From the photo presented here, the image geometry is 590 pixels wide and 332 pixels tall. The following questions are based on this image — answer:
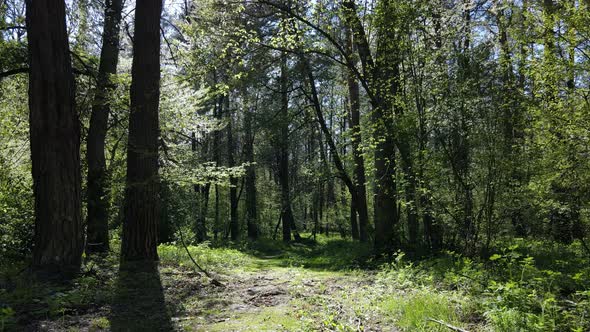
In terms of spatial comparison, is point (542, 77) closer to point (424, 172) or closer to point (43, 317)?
point (424, 172)

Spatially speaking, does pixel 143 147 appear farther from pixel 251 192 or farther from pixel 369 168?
pixel 251 192

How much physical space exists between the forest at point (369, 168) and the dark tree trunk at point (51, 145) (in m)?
0.02

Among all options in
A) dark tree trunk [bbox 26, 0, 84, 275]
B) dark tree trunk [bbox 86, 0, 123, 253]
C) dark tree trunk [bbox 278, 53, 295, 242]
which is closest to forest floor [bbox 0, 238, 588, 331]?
dark tree trunk [bbox 26, 0, 84, 275]

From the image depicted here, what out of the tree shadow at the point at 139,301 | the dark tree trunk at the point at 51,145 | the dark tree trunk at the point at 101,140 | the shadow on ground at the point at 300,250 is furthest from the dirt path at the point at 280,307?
the shadow on ground at the point at 300,250

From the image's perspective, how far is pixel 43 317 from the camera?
4309mm

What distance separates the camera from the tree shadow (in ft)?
14.3

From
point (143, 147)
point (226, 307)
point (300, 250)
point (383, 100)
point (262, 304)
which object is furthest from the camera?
point (300, 250)

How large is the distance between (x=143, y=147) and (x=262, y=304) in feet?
11.4

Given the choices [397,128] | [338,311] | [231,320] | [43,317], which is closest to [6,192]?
[43,317]

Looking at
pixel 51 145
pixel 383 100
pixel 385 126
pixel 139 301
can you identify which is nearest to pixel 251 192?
pixel 383 100

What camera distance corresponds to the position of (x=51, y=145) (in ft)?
19.0

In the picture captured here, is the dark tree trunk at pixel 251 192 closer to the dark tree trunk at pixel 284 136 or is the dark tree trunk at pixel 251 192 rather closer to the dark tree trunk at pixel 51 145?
the dark tree trunk at pixel 284 136

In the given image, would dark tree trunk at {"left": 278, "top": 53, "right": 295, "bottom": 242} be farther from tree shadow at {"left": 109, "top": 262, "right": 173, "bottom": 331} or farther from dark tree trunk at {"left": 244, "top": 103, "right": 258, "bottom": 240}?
tree shadow at {"left": 109, "top": 262, "right": 173, "bottom": 331}

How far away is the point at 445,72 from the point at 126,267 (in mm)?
6755
